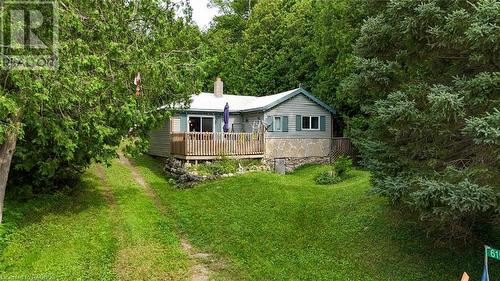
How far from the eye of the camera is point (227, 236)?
41.4ft

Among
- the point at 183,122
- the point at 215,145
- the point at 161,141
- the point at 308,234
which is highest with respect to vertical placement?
the point at 183,122

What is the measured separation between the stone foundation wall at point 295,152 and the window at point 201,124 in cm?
376

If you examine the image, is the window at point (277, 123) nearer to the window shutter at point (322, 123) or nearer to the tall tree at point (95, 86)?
the window shutter at point (322, 123)

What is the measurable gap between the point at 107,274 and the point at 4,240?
4338mm

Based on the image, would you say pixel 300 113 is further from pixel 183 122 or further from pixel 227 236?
pixel 227 236

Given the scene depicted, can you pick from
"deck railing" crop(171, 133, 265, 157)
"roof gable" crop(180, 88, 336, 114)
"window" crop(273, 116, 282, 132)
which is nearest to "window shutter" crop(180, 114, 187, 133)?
"roof gable" crop(180, 88, 336, 114)

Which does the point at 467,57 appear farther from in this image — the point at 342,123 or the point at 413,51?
the point at 342,123

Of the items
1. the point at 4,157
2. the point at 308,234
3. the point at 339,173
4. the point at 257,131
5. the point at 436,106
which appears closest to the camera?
the point at 436,106

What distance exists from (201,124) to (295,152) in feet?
19.4

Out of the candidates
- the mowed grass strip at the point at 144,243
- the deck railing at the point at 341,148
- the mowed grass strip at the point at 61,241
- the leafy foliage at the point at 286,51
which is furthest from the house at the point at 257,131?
the mowed grass strip at the point at 61,241

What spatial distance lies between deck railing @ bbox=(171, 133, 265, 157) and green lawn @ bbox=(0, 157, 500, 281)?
10.7 feet

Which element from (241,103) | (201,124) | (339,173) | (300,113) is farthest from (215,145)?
(241,103)

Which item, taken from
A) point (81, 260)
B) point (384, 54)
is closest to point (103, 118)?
point (81, 260)

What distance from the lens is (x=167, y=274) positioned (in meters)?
10.1
